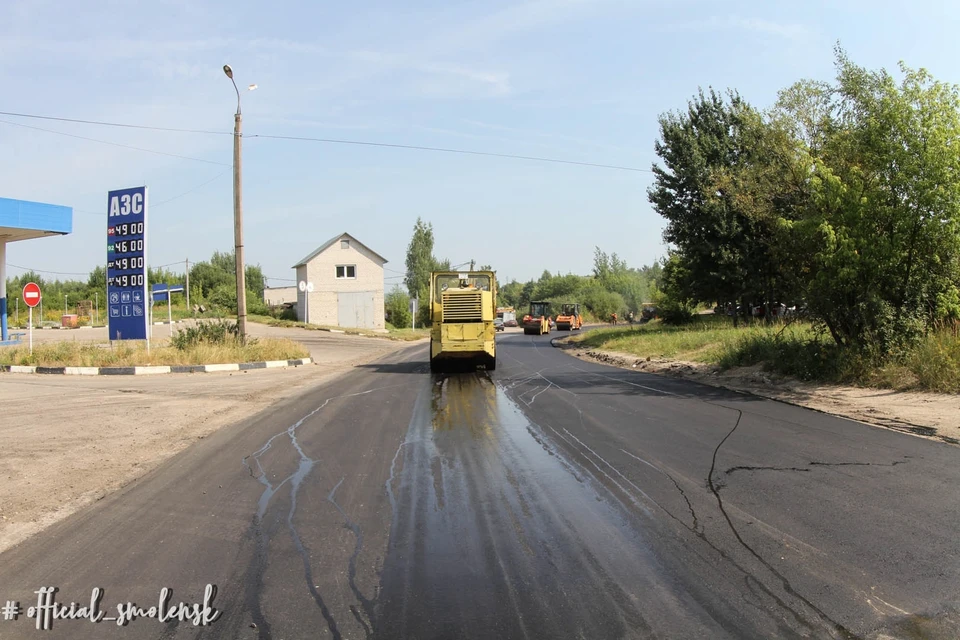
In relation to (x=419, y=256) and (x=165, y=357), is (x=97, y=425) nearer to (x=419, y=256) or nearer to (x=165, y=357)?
(x=165, y=357)

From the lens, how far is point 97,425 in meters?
10.4

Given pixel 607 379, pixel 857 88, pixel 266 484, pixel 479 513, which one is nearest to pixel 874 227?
pixel 857 88

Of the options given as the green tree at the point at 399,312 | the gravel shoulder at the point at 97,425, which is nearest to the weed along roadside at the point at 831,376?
the gravel shoulder at the point at 97,425

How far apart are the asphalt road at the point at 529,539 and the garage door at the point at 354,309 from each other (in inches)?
2019

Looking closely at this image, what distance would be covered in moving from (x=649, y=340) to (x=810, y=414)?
1820 cm

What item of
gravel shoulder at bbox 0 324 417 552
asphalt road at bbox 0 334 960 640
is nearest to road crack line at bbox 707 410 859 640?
asphalt road at bbox 0 334 960 640

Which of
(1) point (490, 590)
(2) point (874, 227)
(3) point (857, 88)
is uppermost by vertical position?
(3) point (857, 88)

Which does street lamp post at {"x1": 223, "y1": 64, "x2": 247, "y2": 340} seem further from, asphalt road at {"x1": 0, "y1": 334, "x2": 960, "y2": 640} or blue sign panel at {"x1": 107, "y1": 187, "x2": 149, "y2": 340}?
asphalt road at {"x1": 0, "y1": 334, "x2": 960, "y2": 640}

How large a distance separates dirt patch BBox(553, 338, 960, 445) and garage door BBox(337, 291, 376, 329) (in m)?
44.4

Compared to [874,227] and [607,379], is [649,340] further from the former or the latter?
[874,227]

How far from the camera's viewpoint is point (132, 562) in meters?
4.80

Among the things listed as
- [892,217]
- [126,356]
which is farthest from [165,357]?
[892,217]

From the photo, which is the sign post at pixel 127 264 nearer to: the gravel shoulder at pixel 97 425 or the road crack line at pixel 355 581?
the gravel shoulder at pixel 97 425

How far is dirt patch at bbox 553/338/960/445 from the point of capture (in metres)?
9.47
